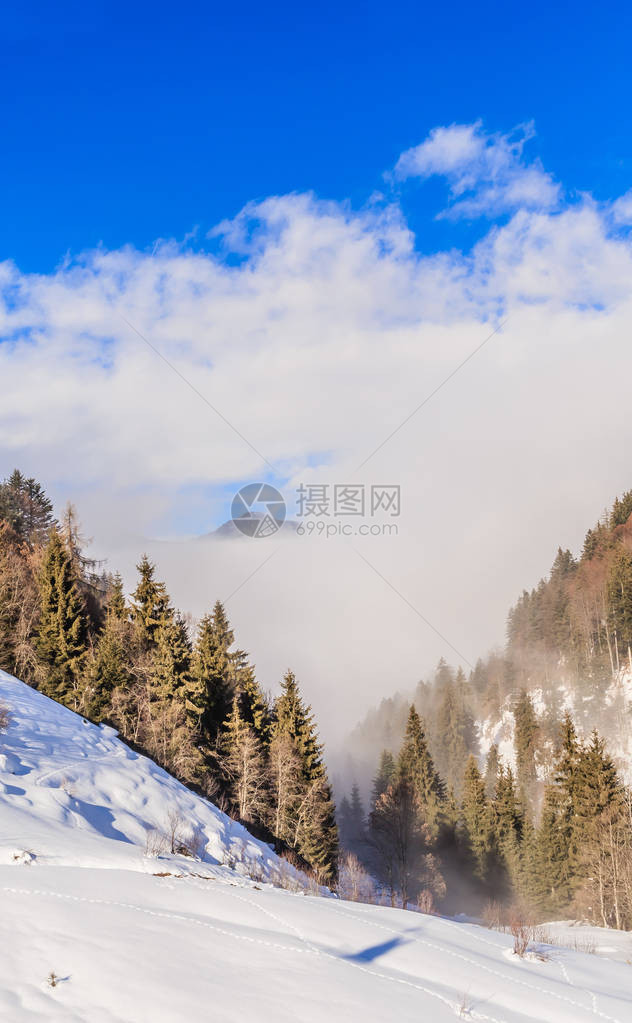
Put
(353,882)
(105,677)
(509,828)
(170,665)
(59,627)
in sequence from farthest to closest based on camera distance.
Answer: (509,828), (353,882), (59,627), (170,665), (105,677)

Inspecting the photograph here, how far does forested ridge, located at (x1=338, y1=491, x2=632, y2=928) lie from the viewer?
1597 inches

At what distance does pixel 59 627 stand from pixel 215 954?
1233 inches

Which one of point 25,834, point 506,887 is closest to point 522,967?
point 25,834

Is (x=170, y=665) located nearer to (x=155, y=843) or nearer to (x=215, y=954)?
(x=155, y=843)

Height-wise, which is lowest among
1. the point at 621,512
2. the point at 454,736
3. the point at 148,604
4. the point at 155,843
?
the point at 155,843

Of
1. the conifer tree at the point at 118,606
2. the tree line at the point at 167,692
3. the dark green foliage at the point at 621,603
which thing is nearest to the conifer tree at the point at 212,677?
the tree line at the point at 167,692

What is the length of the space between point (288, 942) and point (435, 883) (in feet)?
137

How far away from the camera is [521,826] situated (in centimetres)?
5019

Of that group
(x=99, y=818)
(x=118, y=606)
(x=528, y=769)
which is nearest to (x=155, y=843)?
(x=99, y=818)

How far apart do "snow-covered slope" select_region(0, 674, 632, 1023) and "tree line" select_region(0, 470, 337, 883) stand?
60.7 ft

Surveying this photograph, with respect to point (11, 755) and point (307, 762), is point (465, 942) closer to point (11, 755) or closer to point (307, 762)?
point (11, 755)

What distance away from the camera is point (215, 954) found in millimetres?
7410

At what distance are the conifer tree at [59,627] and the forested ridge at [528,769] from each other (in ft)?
86.9

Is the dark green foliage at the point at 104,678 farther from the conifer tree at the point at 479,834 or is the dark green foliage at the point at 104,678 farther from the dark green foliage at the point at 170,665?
the conifer tree at the point at 479,834
